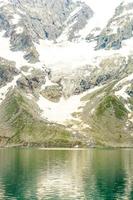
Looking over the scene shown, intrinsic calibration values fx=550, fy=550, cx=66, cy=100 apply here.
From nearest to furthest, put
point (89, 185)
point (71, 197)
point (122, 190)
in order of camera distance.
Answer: point (71, 197), point (122, 190), point (89, 185)

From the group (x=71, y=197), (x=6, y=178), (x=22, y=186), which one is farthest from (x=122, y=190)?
(x=6, y=178)

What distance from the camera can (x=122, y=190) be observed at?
157 meters

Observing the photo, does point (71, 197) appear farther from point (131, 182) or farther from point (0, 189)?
point (131, 182)

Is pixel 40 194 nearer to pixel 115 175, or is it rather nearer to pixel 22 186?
pixel 22 186

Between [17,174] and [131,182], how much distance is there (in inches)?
1719

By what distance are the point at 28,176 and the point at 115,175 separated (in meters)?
30.8

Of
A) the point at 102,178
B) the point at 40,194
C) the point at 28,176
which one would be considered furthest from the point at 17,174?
the point at 40,194

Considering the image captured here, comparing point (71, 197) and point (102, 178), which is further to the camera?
point (102, 178)

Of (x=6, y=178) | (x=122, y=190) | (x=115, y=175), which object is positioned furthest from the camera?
(x=115, y=175)

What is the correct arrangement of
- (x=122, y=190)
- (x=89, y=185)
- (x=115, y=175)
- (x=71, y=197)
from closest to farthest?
(x=71, y=197) < (x=122, y=190) < (x=89, y=185) < (x=115, y=175)

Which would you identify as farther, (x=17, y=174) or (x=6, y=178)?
(x=17, y=174)

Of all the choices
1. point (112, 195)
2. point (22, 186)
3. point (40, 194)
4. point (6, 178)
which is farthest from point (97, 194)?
point (6, 178)

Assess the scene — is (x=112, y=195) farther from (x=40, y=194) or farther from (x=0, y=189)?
(x=0, y=189)

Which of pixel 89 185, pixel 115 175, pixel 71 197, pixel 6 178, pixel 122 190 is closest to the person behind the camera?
pixel 71 197
